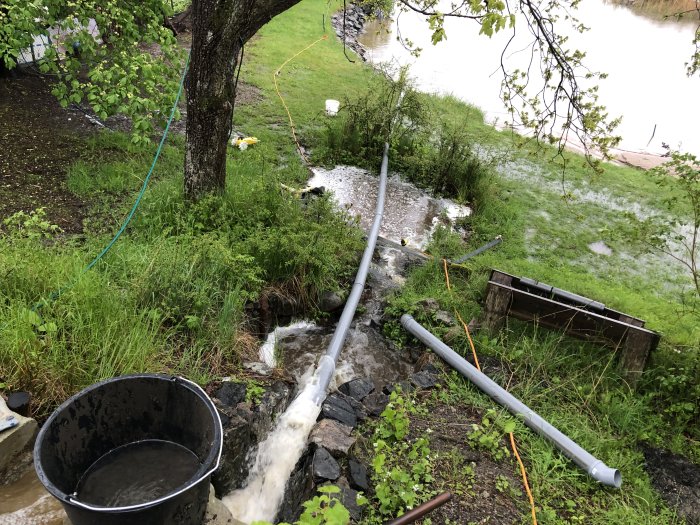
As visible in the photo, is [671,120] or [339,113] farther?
[671,120]

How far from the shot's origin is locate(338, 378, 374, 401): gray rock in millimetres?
3547

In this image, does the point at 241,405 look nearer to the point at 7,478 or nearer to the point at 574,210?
the point at 7,478

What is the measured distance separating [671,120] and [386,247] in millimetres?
9775

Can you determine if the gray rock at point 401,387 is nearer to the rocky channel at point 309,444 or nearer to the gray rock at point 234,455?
the rocky channel at point 309,444

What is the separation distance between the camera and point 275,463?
3064mm

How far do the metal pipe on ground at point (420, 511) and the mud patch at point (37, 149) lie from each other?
3702 mm

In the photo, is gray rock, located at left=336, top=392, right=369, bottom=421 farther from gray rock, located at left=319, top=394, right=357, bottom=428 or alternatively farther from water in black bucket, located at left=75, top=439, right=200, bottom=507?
water in black bucket, located at left=75, top=439, right=200, bottom=507

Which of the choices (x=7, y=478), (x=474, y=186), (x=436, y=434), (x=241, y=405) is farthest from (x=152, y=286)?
(x=474, y=186)

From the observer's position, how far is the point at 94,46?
496 centimetres

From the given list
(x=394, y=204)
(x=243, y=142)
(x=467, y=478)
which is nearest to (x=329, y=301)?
(x=467, y=478)

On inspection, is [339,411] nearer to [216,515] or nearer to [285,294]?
[216,515]

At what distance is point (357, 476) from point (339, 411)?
0.56 meters

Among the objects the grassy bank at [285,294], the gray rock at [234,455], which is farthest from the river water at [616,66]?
the gray rock at [234,455]

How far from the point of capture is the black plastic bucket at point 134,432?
1913 millimetres
